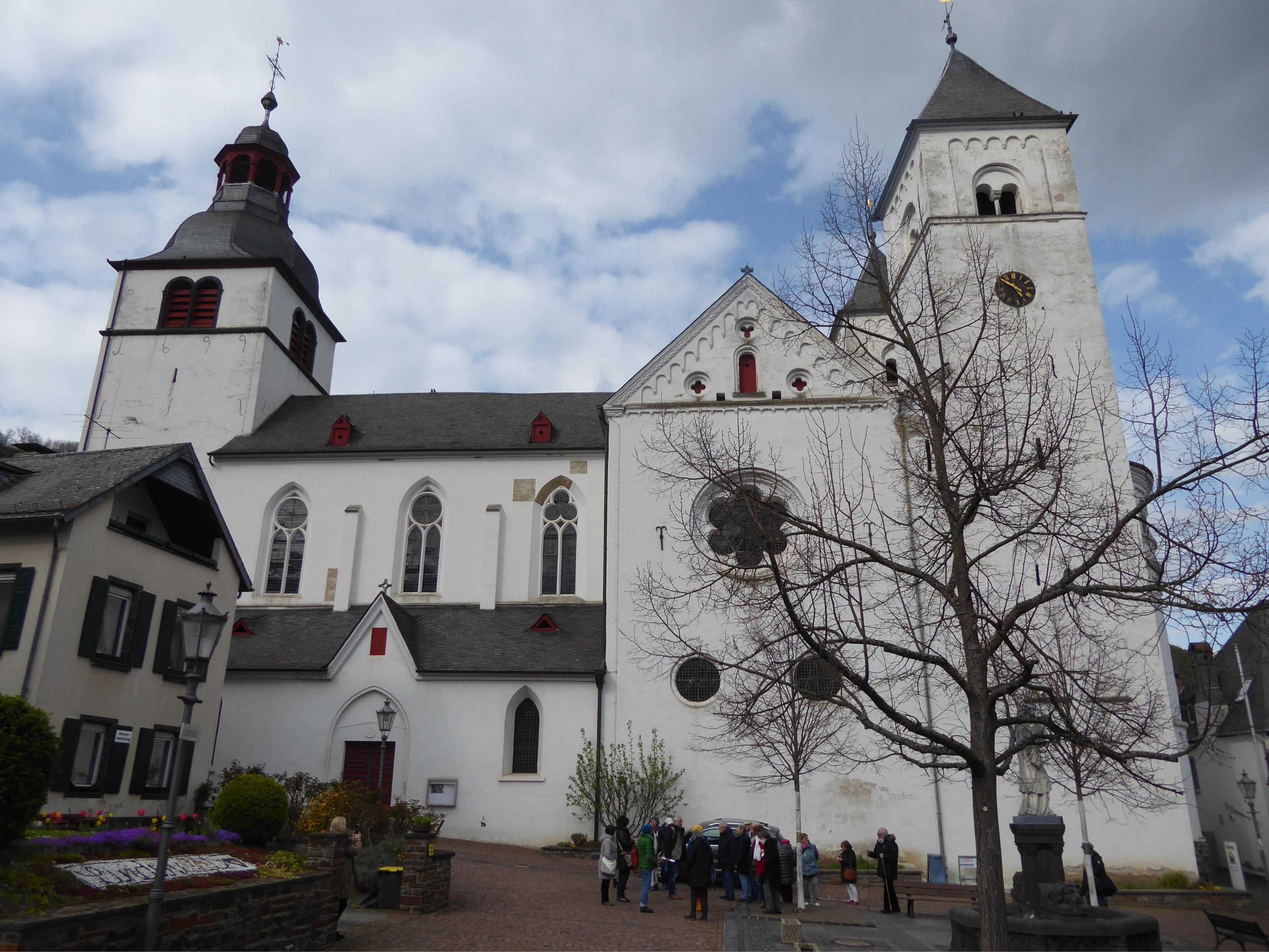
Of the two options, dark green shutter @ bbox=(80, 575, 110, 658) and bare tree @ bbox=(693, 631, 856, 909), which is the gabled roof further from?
bare tree @ bbox=(693, 631, 856, 909)

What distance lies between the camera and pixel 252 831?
13.8m

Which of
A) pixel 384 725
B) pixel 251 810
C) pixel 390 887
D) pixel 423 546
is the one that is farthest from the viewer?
pixel 423 546

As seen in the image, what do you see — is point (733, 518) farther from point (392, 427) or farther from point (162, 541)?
point (392, 427)

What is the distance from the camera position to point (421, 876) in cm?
1361

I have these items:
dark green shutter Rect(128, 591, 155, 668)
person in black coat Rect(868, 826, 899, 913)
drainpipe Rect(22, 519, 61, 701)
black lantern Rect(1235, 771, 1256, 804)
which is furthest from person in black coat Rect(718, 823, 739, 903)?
black lantern Rect(1235, 771, 1256, 804)

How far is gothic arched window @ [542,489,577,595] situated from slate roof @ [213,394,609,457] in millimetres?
1875

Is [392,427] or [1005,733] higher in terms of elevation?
[392,427]

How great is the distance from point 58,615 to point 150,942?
30.0 ft

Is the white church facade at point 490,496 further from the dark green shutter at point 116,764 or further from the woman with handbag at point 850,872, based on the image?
the dark green shutter at point 116,764

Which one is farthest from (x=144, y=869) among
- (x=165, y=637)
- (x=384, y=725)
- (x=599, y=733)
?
(x=599, y=733)

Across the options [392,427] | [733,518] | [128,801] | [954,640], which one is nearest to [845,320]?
[733,518]

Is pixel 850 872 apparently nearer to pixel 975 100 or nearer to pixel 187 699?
pixel 187 699

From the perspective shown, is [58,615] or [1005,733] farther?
[1005,733]

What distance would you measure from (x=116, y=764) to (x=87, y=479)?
5424mm
